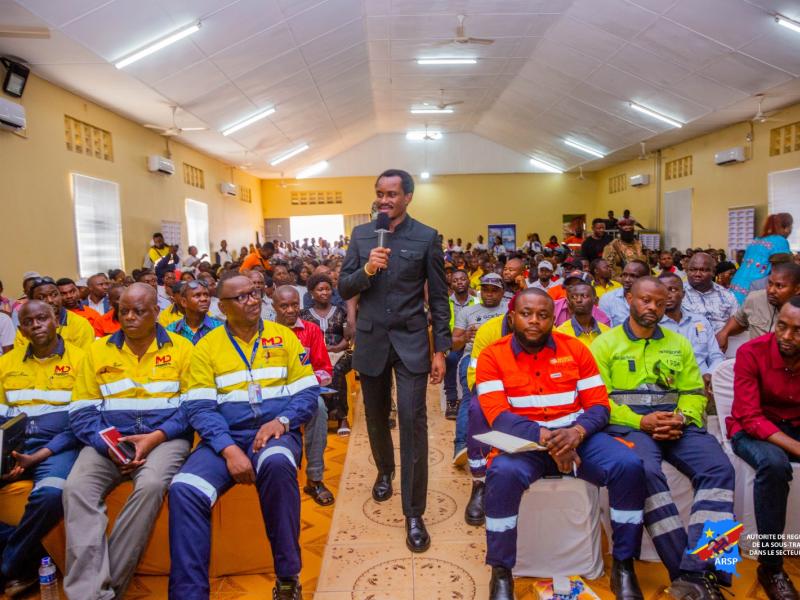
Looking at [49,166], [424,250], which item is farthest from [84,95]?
[424,250]

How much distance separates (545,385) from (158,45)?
20.3ft

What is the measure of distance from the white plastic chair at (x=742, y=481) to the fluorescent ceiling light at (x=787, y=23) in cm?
562

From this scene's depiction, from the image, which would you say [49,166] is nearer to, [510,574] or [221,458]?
[221,458]

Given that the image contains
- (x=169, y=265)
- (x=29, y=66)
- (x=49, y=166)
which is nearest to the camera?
(x=29, y=66)

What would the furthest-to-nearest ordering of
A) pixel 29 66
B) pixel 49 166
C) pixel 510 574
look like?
1. pixel 49 166
2. pixel 29 66
3. pixel 510 574

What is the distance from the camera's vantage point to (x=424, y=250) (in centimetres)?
292

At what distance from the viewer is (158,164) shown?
1050 centimetres

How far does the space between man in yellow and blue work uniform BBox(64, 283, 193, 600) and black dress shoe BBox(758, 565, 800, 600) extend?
→ 8.38ft

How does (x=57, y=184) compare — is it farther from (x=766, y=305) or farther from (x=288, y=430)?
(x=766, y=305)

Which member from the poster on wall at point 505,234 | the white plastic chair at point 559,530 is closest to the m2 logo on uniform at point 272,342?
the white plastic chair at point 559,530

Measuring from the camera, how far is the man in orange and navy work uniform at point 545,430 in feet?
7.85

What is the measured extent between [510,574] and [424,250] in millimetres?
1492

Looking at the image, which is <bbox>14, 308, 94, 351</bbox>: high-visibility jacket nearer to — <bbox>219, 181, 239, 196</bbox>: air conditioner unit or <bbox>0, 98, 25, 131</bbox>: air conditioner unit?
<bbox>0, 98, 25, 131</bbox>: air conditioner unit

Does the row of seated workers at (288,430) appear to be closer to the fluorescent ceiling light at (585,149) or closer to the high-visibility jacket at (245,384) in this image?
the high-visibility jacket at (245,384)
